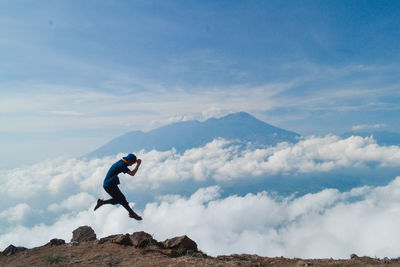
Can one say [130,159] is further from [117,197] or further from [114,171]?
[117,197]

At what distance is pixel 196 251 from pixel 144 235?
190cm

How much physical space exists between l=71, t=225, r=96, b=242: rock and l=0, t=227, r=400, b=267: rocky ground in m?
0.45

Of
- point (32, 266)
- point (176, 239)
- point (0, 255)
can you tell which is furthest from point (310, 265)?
point (0, 255)

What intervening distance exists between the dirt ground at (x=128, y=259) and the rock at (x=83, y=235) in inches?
42.3

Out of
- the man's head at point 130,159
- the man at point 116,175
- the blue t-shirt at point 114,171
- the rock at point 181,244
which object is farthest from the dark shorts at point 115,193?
the rock at point 181,244

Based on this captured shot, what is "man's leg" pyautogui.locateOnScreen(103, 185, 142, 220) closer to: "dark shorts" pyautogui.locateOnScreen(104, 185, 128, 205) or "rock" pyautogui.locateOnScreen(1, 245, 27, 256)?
"dark shorts" pyautogui.locateOnScreen(104, 185, 128, 205)

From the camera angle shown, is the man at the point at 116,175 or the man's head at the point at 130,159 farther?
the man's head at the point at 130,159

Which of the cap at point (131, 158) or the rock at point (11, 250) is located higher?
the cap at point (131, 158)

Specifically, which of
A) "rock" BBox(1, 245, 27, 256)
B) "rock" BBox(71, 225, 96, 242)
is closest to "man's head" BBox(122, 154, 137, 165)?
"rock" BBox(71, 225, 96, 242)

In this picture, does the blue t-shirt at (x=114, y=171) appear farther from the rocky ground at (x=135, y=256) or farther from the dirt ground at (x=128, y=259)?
the dirt ground at (x=128, y=259)

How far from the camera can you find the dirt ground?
642cm

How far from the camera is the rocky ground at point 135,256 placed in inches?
255

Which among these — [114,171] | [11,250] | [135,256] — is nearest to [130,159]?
[114,171]

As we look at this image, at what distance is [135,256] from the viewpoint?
272 inches
